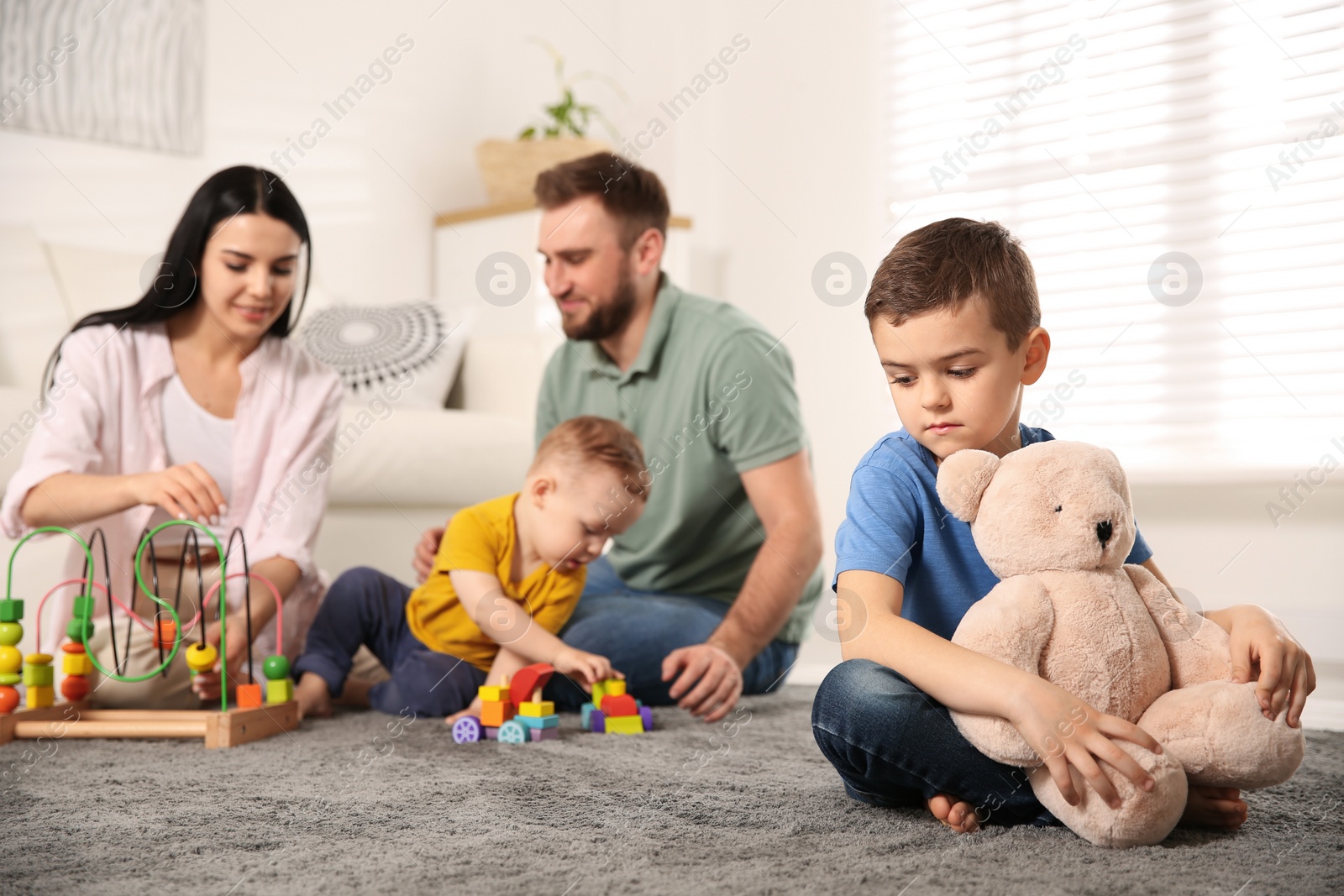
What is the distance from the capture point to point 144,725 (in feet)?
3.70

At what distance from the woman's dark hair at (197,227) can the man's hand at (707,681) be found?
77cm

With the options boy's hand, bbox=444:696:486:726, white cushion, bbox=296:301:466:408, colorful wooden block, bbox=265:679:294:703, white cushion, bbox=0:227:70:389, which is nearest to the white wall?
white cushion, bbox=0:227:70:389

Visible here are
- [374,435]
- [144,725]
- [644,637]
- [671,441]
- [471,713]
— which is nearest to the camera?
[144,725]

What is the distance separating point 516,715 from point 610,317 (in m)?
0.58

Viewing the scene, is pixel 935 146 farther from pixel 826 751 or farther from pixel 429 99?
pixel 826 751

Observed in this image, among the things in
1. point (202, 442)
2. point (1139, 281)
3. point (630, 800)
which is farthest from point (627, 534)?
point (1139, 281)

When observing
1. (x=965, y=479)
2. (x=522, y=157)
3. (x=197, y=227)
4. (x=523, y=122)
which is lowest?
(x=965, y=479)

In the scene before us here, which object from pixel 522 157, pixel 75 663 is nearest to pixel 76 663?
pixel 75 663

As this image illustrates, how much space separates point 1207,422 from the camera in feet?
6.07

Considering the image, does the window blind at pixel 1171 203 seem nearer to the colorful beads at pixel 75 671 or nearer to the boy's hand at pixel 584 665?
the boy's hand at pixel 584 665

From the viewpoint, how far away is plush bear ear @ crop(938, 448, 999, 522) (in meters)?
0.80

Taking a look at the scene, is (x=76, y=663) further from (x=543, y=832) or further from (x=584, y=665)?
(x=543, y=832)

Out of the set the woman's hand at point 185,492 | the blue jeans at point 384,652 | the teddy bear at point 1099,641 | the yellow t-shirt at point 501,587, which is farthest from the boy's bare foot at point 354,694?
the teddy bear at point 1099,641

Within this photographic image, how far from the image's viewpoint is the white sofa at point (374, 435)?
1.82 metres
